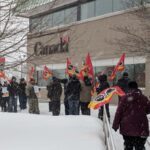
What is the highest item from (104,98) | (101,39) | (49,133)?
(101,39)

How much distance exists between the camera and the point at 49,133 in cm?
1148

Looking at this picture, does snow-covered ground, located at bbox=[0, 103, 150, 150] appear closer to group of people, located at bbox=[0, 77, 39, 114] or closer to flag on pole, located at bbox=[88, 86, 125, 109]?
flag on pole, located at bbox=[88, 86, 125, 109]

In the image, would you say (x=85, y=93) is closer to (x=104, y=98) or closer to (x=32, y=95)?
(x=32, y=95)

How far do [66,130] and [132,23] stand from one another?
1477 cm

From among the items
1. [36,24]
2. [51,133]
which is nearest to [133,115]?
[51,133]

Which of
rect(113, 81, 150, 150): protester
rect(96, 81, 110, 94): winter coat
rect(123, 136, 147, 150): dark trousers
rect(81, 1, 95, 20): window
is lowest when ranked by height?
rect(123, 136, 147, 150): dark trousers

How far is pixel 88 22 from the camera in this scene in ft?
99.9

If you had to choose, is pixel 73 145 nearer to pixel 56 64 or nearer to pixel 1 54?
pixel 1 54

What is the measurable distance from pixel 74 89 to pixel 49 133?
13.4 ft

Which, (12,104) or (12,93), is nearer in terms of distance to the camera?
(12,93)

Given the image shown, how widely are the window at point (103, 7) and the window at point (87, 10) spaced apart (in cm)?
45

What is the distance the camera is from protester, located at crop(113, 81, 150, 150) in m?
8.03

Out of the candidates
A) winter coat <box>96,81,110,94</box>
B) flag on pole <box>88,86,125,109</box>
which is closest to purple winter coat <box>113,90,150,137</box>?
flag on pole <box>88,86,125,109</box>

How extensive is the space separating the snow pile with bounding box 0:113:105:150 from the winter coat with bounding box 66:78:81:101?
1551 millimetres
